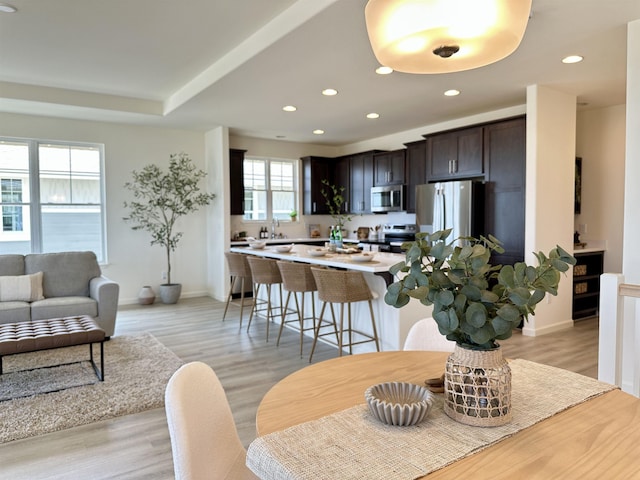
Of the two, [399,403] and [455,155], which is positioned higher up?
[455,155]

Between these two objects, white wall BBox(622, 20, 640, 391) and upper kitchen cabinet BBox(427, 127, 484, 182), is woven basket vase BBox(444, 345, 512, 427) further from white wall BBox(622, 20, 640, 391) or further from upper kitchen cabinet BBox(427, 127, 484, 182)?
upper kitchen cabinet BBox(427, 127, 484, 182)

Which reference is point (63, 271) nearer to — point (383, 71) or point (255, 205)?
point (255, 205)

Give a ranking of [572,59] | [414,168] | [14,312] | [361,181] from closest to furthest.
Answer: [572,59]
[14,312]
[414,168]
[361,181]

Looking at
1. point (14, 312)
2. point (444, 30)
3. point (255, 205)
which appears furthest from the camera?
point (255, 205)

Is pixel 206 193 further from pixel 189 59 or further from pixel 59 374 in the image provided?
pixel 59 374

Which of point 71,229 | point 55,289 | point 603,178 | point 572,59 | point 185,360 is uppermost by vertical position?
point 572,59

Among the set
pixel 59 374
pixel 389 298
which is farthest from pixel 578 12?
pixel 59 374

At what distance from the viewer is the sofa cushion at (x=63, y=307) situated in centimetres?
429

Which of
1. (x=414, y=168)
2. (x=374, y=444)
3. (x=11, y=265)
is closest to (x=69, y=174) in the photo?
(x=11, y=265)

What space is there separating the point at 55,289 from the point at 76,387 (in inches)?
69.4

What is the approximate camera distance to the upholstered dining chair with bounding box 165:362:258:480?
112cm

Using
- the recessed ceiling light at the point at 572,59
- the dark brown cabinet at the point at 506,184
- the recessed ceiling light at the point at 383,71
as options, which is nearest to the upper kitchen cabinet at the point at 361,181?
the dark brown cabinet at the point at 506,184

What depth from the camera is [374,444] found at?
3.33ft

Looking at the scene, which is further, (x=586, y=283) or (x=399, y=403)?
(x=586, y=283)
